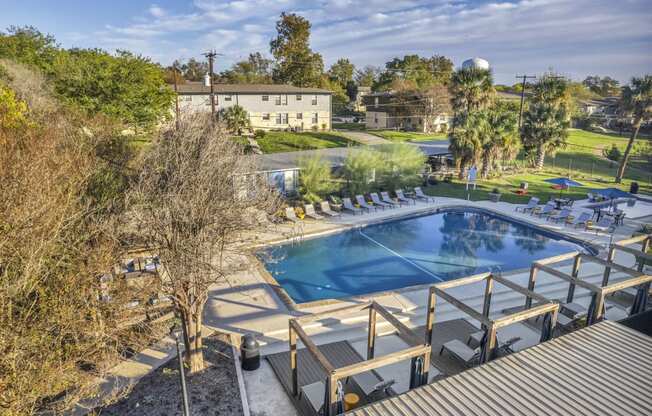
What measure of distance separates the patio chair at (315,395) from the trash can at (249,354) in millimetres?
1391

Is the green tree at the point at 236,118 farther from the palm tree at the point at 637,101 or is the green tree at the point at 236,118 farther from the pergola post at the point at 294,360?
the pergola post at the point at 294,360

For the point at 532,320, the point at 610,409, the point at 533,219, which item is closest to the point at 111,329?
the point at 610,409

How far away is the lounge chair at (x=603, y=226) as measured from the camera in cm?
1867

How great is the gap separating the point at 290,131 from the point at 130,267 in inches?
1332

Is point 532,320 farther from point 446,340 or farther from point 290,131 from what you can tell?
point 290,131

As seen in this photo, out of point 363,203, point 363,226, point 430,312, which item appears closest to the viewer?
point 430,312

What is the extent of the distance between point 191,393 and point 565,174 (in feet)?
101

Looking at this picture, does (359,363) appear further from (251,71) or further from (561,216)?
(251,71)

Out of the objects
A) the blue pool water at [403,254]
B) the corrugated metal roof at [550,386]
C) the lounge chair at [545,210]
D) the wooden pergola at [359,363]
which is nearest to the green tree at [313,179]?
the blue pool water at [403,254]

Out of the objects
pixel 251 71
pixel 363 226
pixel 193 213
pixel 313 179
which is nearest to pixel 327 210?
pixel 313 179

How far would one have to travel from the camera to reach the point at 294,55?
65375 millimetres

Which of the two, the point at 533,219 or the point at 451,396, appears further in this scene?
the point at 533,219

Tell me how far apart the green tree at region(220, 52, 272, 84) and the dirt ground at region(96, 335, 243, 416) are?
63251mm

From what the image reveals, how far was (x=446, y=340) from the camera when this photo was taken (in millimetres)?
10078
